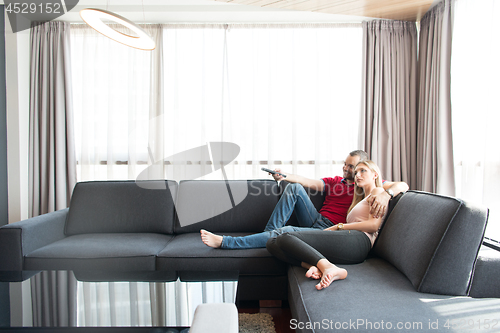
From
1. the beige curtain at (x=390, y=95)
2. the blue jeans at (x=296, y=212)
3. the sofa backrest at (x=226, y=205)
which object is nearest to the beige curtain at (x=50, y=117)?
the sofa backrest at (x=226, y=205)

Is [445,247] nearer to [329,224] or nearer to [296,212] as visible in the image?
[329,224]

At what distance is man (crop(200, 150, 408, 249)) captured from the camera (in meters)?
1.87

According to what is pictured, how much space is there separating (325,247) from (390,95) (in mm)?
2311

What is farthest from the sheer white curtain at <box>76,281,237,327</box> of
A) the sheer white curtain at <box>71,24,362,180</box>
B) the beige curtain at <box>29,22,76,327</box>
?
the beige curtain at <box>29,22,76,327</box>

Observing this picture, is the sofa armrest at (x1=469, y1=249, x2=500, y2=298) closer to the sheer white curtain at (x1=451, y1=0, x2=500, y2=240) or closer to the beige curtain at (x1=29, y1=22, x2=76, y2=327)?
the sheer white curtain at (x1=451, y1=0, x2=500, y2=240)

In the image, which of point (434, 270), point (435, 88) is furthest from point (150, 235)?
point (435, 88)

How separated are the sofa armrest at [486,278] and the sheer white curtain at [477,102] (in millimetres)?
1076

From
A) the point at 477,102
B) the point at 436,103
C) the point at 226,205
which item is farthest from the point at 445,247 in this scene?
the point at 436,103

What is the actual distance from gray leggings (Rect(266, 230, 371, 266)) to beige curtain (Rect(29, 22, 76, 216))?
2729 mm

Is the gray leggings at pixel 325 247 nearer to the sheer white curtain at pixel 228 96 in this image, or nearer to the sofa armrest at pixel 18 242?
the sofa armrest at pixel 18 242

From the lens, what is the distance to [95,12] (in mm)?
1789

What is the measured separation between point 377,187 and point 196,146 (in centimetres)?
208

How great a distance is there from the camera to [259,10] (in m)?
3.03

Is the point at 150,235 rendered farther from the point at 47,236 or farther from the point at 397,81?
the point at 397,81
